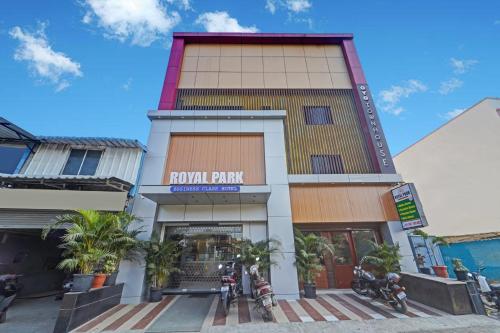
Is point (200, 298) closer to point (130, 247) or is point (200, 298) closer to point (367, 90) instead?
point (130, 247)

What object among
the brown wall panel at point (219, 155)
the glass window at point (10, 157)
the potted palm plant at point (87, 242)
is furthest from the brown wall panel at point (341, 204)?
the glass window at point (10, 157)

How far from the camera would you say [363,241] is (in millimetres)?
9109

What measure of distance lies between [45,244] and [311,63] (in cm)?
A: 2025

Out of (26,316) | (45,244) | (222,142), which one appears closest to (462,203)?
(222,142)

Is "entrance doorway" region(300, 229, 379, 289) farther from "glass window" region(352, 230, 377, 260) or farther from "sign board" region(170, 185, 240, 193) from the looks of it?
"sign board" region(170, 185, 240, 193)

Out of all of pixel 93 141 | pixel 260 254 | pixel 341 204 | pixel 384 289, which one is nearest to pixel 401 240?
pixel 341 204

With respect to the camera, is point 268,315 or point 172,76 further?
point 172,76

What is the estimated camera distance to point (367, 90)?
12.3 meters

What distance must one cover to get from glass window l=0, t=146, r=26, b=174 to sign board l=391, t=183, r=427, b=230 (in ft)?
59.6

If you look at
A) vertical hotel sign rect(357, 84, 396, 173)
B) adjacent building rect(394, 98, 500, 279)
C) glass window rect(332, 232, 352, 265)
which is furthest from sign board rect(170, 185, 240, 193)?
adjacent building rect(394, 98, 500, 279)

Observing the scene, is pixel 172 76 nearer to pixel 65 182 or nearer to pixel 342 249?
pixel 65 182

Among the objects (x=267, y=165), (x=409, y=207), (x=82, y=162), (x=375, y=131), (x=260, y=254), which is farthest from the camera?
(x=375, y=131)

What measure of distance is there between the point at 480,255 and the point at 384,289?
6265 mm

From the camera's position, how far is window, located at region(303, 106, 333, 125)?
11.7 metres
